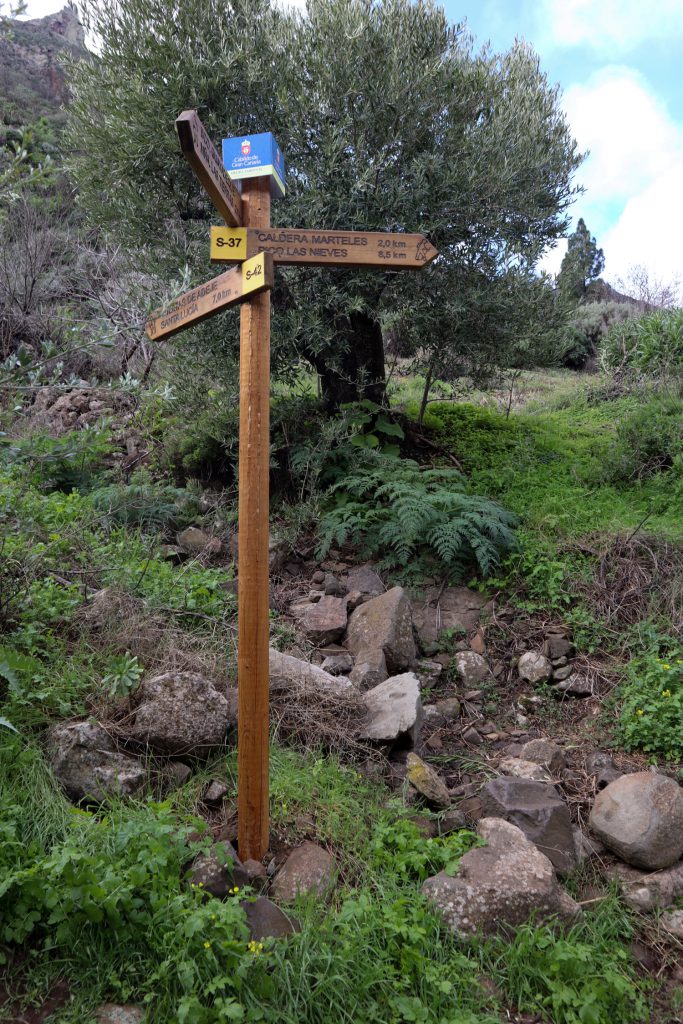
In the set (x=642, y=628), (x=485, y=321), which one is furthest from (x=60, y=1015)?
(x=485, y=321)

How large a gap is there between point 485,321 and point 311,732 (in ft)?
15.9

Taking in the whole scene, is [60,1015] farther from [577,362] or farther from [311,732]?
[577,362]

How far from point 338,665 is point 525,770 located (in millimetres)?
1300

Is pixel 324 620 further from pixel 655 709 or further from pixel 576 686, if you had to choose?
pixel 655 709

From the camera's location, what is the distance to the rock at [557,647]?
191 inches

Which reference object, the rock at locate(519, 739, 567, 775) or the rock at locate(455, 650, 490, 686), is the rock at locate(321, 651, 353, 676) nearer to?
the rock at locate(455, 650, 490, 686)

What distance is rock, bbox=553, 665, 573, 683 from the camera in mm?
4723

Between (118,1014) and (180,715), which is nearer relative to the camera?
(118,1014)

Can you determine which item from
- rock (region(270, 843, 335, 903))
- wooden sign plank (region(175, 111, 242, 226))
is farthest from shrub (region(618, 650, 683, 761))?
wooden sign plank (region(175, 111, 242, 226))

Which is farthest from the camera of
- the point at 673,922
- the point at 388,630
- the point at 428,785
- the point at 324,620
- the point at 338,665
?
the point at 324,620

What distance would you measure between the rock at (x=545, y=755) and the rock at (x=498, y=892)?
3.07 feet

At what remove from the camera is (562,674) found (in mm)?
4723

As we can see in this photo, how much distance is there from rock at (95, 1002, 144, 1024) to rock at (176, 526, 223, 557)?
11.5ft

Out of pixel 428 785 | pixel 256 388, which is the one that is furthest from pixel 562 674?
pixel 256 388
